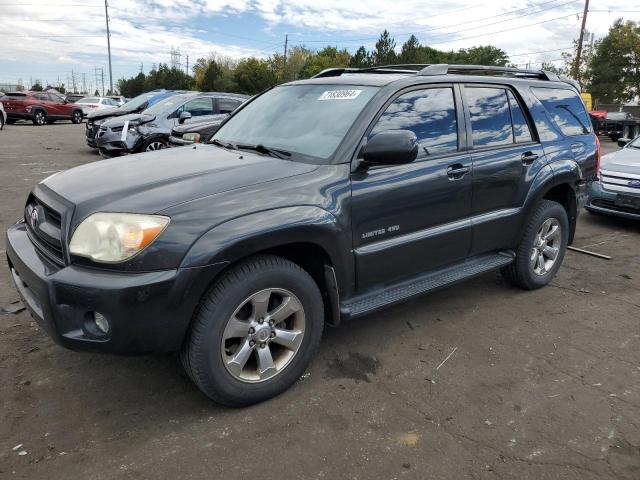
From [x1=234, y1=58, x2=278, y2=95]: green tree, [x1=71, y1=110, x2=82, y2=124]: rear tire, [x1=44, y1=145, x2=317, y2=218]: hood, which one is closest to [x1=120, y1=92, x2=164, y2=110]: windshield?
[x1=44, y1=145, x2=317, y2=218]: hood

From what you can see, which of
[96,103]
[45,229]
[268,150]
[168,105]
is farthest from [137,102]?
[96,103]

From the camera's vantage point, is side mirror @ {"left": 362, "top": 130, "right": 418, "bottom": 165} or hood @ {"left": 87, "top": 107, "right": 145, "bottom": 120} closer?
side mirror @ {"left": 362, "top": 130, "right": 418, "bottom": 165}

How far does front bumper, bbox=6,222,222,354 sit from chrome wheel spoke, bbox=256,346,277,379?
0.46 meters

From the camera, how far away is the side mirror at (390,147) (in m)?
2.92

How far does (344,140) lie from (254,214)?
2.72 feet

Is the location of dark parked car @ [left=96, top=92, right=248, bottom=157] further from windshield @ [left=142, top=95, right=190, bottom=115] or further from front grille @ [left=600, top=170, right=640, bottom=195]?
front grille @ [left=600, top=170, right=640, bottom=195]

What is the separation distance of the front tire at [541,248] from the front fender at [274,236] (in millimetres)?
1985

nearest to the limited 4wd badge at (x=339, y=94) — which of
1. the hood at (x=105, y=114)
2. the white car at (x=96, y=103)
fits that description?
the hood at (x=105, y=114)

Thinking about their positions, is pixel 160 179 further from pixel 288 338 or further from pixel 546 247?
pixel 546 247

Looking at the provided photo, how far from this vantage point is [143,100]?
48.8ft

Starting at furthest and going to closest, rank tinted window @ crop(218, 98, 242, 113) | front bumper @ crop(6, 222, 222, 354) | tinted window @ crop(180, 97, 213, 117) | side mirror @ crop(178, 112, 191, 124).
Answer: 1. tinted window @ crop(218, 98, 242, 113)
2. tinted window @ crop(180, 97, 213, 117)
3. side mirror @ crop(178, 112, 191, 124)
4. front bumper @ crop(6, 222, 222, 354)

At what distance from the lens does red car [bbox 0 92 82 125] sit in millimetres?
24531

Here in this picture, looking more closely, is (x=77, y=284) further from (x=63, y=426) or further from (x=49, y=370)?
(x=49, y=370)

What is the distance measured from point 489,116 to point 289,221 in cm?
205
